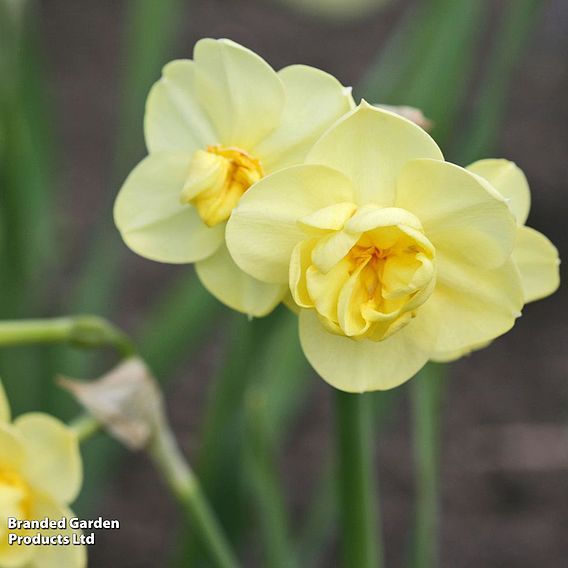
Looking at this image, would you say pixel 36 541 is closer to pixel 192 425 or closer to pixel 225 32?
pixel 192 425

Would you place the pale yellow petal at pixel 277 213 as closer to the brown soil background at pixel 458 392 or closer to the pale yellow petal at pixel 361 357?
the pale yellow petal at pixel 361 357

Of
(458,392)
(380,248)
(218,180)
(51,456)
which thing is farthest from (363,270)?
(458,392)

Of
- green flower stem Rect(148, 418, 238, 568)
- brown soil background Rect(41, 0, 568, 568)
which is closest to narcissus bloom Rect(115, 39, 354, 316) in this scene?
green flower stem Rect(148, 418, 238, 568)

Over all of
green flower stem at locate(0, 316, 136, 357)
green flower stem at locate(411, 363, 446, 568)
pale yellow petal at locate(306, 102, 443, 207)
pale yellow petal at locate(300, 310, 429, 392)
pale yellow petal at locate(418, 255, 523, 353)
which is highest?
pale yellow petal at locate(306, 102, 443, 207)

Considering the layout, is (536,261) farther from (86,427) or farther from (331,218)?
(86,427)

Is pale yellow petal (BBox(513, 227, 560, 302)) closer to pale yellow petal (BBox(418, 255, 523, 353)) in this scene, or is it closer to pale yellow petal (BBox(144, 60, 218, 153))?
pale yellow petal (BBox(418, 255, 523, 353))

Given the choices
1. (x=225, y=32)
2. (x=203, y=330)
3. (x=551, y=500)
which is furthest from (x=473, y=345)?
(x=225, y=32)
